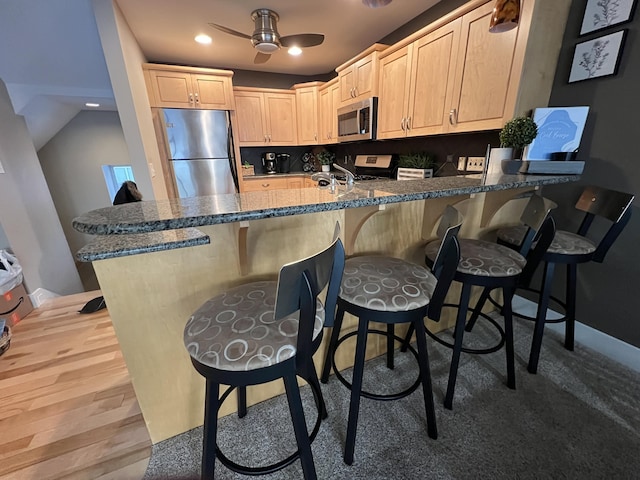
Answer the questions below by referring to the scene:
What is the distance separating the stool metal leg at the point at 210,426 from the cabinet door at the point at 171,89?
3.73 meters

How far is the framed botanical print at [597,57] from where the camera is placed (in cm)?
140

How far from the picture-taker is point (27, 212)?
270 cm

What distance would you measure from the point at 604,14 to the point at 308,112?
341 centimetres

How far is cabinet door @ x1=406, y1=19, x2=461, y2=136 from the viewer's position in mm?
2059

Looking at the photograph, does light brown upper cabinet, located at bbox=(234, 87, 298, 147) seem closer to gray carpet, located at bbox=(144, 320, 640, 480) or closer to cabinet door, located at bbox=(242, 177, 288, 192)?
cabinet door, located at bbox=(242, 177, 288, 192)

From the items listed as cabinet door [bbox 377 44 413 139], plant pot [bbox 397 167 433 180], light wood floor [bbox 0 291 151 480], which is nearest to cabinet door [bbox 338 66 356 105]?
cabinet door [bbox 377 44 413 139]

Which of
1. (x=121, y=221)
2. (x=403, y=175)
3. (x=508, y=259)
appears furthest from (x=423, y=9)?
(x=121, y=221)

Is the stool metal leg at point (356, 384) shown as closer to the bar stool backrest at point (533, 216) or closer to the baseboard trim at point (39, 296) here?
the bar stool backrest at point (533, 216)

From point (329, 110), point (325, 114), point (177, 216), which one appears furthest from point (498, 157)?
point (325, 114)

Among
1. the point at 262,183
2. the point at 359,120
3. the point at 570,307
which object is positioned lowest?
the point at 570,307

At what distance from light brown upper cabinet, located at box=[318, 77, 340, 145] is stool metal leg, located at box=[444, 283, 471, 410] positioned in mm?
3195

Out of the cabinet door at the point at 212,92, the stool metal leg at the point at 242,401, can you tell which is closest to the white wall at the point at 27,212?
the cabinet door at the point at 212,92

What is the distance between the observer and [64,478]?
42.2 inches

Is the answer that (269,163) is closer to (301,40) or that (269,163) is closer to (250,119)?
(250,119)
